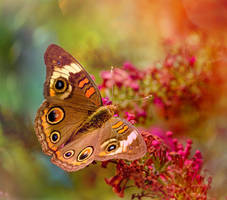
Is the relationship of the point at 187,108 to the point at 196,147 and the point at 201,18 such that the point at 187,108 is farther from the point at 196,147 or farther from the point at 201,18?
the point at 201,18

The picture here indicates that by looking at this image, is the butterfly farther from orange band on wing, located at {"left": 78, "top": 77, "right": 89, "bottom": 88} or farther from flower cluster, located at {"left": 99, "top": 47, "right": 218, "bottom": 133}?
flower cluster, located at {"left": 99, "top": 47, "right": 218, "bottom": 133}

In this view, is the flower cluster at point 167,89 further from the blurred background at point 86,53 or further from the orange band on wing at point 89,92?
the orange band on wing at point 89,92

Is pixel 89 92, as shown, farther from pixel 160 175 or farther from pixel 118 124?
pixel 160 175

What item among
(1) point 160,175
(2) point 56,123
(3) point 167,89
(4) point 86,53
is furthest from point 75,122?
(4) point 86,53

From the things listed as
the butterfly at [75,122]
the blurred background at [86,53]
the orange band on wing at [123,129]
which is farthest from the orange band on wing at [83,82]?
the blurred background at [86,53]

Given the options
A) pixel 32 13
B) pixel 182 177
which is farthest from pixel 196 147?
pixel 32 13

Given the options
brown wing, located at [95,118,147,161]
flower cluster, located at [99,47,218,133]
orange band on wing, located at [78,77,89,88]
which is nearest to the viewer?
brown wing, located at [95,118,147,161]

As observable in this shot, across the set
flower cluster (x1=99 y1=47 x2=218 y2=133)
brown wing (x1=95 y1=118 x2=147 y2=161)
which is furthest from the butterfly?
flower cluster (x1=99 y1=47 x2=218 y2=133)
